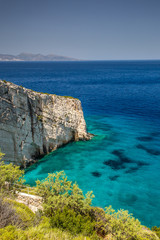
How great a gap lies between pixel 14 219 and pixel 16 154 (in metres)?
18.5

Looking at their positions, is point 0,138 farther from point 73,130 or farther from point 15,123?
point 73,130

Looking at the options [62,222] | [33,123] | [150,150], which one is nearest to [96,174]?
[150,150]

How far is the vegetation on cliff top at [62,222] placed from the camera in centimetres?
1227

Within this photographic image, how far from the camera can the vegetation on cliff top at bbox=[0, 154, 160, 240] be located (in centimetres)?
1227

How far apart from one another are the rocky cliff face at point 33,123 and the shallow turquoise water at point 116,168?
2206mm

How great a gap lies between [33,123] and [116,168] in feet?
53.0

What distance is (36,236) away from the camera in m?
11.6

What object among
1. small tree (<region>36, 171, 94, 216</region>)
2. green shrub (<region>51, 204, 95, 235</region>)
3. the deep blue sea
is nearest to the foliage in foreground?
green shrub (<region>51, 204, 95, 235</region>)

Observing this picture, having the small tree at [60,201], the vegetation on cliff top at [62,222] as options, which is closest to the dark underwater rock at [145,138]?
the vegetation on cliff top at [62,222]

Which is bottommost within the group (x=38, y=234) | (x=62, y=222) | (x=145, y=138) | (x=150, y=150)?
(x=150, y=150)

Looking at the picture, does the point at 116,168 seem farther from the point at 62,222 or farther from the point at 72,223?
the point at 62,222

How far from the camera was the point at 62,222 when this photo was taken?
14.5 m

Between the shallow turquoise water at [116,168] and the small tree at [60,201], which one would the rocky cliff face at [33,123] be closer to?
the shallow turquoise water at [116,168]

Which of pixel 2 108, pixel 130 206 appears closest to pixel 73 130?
pixel 2 108
